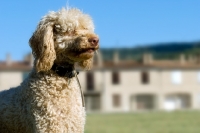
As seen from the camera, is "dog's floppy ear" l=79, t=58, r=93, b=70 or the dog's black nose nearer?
the dog's black nose

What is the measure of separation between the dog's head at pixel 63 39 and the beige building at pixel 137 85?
7231cm

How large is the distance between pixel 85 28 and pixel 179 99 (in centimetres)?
7650

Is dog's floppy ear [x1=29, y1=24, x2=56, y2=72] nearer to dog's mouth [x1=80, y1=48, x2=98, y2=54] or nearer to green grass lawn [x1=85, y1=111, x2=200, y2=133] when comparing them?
dog's mouth [x1=80, y1=48, x2=98, y2=54]

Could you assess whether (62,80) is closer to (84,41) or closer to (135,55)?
(84,41)

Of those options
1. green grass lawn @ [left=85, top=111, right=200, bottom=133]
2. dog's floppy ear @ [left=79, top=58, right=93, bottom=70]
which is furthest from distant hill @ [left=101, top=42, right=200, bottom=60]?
dog's floppy ear @ [left=79, top=58, right=93, bottom=70]

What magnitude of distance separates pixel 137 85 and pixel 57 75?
74.6 meters

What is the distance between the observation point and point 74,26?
28.9ft

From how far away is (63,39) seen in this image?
8750 mm

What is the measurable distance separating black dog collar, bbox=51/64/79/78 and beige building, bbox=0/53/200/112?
72.3 metres

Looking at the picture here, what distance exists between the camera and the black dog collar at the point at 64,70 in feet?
29.2

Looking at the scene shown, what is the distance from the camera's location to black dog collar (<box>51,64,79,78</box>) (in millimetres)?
8891

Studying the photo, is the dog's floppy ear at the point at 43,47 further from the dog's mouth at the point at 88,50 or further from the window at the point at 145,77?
the window at the point at 145,77

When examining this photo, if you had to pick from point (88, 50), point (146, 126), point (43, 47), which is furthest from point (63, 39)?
point (146, 126)

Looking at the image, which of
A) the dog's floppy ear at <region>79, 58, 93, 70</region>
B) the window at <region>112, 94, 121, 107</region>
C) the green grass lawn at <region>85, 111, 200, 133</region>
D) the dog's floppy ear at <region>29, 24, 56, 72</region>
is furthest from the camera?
the window at <region>112, 94, 121, 107</region>
